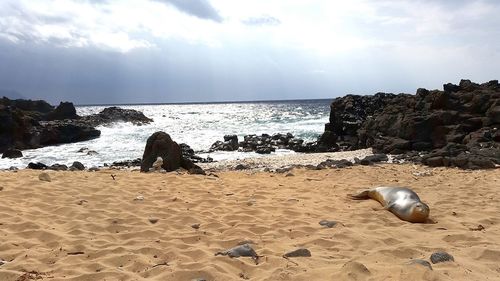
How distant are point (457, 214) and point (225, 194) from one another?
375cm

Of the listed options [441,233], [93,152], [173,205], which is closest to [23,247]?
[173,205]

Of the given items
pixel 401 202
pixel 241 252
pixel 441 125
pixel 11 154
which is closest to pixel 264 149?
pixel 441 125

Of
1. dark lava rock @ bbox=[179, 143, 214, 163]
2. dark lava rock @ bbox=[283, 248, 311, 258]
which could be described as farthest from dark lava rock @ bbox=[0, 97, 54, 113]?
dark lava rock @ bbox=[283, 248, 311, 258]

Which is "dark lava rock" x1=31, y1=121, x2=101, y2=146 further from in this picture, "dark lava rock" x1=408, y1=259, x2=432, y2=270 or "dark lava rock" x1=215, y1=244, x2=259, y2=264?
"dark lava rock" x1=408, y1=259, x2=432, y2=270

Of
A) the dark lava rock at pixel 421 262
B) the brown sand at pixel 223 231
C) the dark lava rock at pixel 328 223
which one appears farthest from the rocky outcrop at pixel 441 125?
the dark lava rock at pixel 421 262

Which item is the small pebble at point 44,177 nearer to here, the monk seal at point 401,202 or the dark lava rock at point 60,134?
the monk seal at point 401,202

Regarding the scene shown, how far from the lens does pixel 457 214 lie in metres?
6.09

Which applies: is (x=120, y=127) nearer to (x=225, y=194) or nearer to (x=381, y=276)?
(x=225, y=194)

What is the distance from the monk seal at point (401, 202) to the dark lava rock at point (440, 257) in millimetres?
1585

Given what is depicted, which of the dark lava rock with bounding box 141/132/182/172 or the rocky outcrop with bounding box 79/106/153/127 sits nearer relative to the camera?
the dark lava rock with bounding box 141/132/182/172

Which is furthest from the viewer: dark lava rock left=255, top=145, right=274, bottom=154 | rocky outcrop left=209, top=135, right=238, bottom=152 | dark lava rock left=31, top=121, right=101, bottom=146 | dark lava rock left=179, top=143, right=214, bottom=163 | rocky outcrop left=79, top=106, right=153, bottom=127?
rocky outcrop left=79, top=106, right=153, bottom=127

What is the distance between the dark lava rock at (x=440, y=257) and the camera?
159 inches

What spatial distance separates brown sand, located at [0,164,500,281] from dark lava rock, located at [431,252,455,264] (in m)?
0.07

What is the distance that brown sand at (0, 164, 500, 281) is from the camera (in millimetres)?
3836
